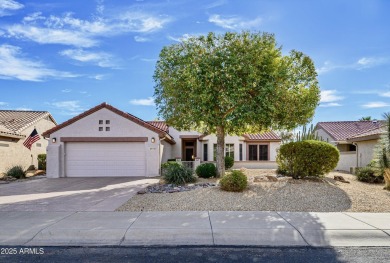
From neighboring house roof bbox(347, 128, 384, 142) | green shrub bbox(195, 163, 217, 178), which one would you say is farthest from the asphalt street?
neighboring house roof bbox(347, 128, 384, 142)

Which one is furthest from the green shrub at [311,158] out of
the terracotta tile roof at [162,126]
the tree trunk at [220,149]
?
the terracotta tile roof at [162,126]

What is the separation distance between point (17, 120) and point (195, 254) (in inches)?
1026

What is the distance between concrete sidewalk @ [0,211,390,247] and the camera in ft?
22.7

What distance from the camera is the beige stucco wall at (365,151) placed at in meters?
22.2

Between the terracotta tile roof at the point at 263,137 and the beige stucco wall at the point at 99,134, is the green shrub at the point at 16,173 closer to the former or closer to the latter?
the beige stucco wall at the point at 99,134

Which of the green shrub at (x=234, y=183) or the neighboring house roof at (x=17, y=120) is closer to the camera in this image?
the green shrub at (x=234, y=183)

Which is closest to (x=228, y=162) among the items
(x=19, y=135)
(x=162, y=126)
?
(x=162, y=126)

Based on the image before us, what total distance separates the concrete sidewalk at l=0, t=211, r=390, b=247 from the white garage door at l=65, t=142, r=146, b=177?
11397 mm

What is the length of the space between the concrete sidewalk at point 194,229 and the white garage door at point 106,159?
1140cm

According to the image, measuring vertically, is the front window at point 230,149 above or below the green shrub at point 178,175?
above

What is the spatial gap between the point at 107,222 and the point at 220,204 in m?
3.88

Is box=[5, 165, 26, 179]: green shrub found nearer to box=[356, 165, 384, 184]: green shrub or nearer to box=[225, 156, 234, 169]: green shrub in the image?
box=[225, 156, 234, 169]: green shrub

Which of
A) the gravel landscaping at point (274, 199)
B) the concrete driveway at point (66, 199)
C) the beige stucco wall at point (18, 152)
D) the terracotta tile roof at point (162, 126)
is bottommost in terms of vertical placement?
the concrete driveway at point (66, 199)

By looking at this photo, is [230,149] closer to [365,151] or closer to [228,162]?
[228,162]
